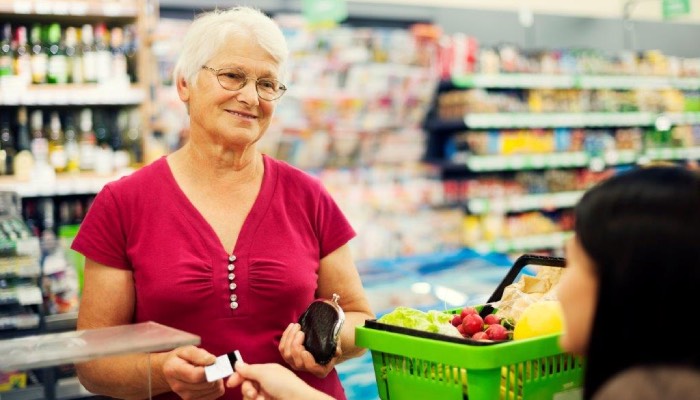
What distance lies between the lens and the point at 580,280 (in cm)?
113

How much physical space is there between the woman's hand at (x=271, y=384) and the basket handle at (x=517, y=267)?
0.52 m

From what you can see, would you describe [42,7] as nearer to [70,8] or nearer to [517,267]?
[70,8]

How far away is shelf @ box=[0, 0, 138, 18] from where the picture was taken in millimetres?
4449

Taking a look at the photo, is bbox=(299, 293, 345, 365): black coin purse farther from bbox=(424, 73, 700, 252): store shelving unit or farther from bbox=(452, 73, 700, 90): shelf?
bbox=(452, 73, 700, 90): shelf

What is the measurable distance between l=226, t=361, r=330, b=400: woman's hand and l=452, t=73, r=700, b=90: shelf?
635 cm

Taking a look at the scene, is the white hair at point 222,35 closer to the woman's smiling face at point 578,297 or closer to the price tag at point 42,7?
the woman's smiling face at point 578,297

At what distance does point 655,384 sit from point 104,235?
4.32 feet

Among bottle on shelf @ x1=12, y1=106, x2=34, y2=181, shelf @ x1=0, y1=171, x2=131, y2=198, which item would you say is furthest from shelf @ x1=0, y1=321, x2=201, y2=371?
bottle on shelf @ x1=12, y1=106, x2=34, y2=181

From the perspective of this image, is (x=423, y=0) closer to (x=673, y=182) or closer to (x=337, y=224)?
(x=337, y=224)

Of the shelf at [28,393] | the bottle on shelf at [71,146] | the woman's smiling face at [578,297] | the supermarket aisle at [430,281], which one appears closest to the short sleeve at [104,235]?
the shelf at [28,393]

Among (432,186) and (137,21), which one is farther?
(432,186)

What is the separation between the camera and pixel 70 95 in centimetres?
457

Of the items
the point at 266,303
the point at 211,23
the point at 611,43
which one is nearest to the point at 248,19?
the point at 211,23

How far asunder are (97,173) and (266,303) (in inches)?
124
